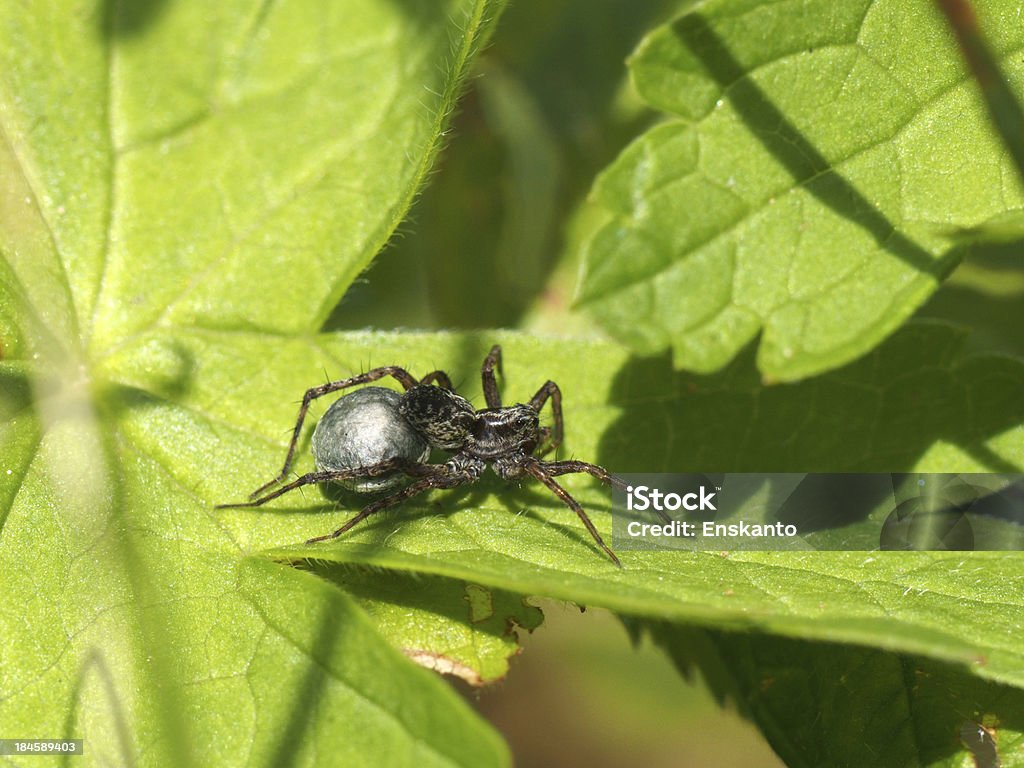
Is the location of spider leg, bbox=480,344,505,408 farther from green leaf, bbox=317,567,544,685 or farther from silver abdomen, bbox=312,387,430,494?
green leaf, bbox=317,567,544,685

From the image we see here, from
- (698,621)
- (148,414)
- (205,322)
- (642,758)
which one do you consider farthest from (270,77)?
(642,758)

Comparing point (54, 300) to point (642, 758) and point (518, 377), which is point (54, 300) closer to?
point (518, 377)

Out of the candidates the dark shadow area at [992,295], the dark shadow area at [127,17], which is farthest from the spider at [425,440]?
the dark shadow area at [992,295]

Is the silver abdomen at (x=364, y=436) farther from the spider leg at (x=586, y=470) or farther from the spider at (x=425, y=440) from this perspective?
the spider leg at (x=586, y=470)

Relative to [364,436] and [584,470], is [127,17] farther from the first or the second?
[584,470]

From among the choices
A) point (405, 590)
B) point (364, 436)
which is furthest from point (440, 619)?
point (364, 436)

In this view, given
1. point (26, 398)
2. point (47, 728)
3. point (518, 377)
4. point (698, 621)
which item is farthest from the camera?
point (518, 377)
